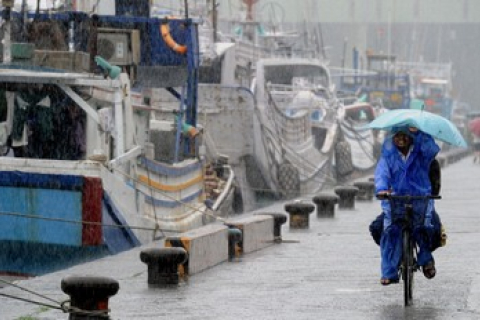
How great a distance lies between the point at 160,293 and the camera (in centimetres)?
1242

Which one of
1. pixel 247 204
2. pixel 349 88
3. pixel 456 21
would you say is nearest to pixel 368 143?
pixel 247 204

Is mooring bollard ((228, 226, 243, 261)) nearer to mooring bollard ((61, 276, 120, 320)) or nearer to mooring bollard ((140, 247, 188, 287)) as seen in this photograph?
mooring bollard ((140, 247, 188, 287))

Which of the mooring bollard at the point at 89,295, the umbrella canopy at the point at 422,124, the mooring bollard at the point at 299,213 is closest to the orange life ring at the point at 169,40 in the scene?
the mooring bollard at the point at 299,213

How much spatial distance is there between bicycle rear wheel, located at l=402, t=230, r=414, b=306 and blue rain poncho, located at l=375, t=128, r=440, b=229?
23 cm

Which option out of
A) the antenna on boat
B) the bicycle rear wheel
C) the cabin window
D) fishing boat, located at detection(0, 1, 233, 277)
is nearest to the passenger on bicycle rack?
the bicycle rear wheel

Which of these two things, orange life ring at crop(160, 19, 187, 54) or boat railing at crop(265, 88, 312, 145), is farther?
boat railing at crop(265, 88, 312, 145)

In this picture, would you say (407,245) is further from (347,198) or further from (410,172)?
(347,198)

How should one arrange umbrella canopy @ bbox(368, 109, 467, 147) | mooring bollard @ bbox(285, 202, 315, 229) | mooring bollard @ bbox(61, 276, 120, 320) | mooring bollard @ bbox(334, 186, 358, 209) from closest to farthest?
1. mooring bollard @ bbox(61, 276, 120, 320)
2. umbrella canopy @ bbox(368, 109, 467, 147)
3. mooring bollard @ bbox(285, 202, 315, 229)
4. mooring bollard @ bbox(334, 186, 358, 209)

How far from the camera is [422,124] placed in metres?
11.8

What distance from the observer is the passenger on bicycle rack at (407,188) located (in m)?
11.8

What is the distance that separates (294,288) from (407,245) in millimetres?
1557

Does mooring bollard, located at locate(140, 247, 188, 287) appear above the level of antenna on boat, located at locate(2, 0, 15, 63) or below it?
below

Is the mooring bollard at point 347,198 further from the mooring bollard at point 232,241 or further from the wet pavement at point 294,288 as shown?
A: the mooring bollard at point 232,241

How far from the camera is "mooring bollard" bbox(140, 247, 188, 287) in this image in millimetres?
12750
